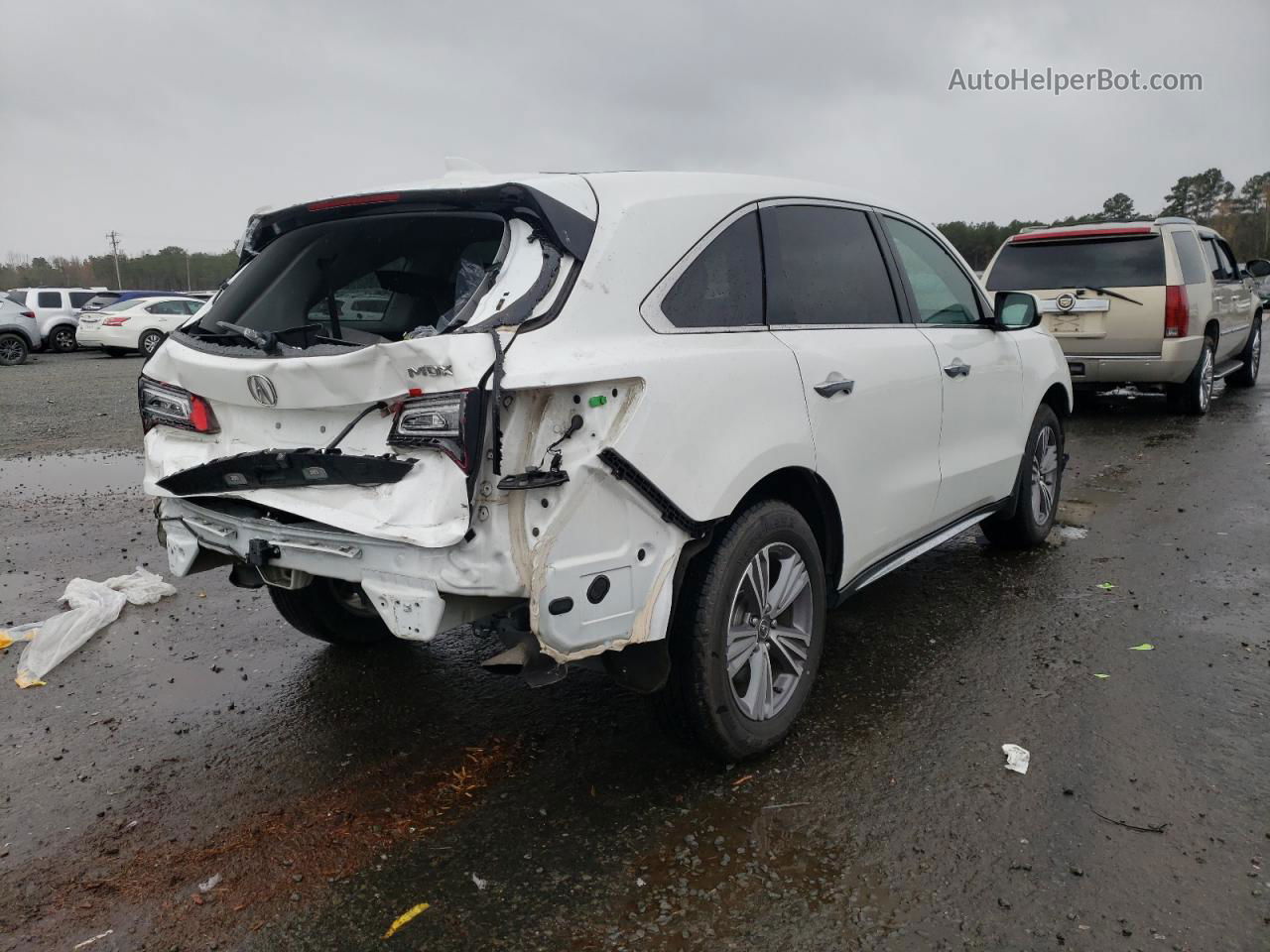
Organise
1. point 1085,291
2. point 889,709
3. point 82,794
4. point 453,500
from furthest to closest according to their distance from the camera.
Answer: point 1085,291 → point 889,709 → point 82,794 → point 453,500

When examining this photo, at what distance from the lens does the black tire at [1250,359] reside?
12.2 m

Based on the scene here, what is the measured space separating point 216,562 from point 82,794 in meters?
0.84

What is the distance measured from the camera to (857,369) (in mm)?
3441

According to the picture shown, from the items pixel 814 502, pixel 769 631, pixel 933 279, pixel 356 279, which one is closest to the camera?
pixel 769 631

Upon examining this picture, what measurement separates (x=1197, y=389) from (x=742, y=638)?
887 cm

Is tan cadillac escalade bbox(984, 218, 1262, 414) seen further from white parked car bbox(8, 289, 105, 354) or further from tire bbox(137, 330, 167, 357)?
white parked car bbox(8, 289, 105, 354)

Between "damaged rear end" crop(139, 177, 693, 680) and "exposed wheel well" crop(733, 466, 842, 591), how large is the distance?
0.53m

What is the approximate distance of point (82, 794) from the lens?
3.08 metres

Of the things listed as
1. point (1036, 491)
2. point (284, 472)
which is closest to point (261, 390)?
point (284, 472)

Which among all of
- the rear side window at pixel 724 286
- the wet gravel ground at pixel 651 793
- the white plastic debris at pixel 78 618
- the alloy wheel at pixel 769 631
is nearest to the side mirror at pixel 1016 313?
the wet gravel ground at pixel 651 793

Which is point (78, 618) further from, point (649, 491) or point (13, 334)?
point (13, 334)

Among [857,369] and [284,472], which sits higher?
[857,369]

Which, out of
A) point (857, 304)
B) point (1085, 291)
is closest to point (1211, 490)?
point (1085, 291)

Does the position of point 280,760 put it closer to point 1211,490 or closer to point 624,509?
point 624,509
